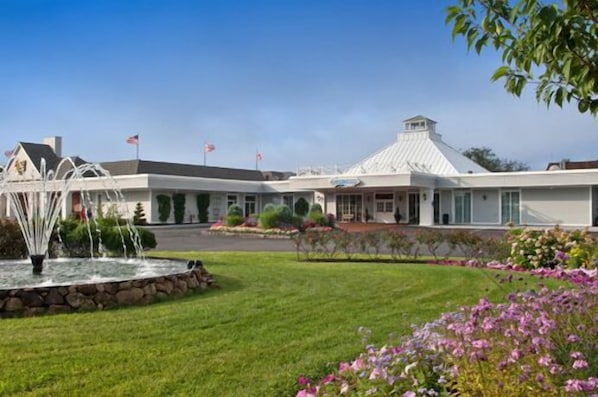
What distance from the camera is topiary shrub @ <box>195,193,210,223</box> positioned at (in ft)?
151

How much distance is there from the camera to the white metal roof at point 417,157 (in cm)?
4088

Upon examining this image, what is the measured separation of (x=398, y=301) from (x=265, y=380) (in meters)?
4.06

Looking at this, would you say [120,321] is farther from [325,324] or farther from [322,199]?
[322,199]

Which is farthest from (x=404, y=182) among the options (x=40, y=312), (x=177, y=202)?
(x=40, y=312)

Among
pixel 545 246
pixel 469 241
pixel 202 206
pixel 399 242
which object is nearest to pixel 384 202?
pixel 202 206

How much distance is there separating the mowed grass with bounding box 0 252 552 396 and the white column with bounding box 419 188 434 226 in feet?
93.5

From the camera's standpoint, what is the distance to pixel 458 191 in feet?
129

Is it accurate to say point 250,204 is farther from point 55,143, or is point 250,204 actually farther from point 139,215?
point 55,143

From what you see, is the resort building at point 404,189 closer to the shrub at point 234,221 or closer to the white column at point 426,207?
the white column at point 426,207

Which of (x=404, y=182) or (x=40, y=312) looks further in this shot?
(x=404, y=182)

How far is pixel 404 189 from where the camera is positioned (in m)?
40.0

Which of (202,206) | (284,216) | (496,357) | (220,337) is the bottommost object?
(220,337)

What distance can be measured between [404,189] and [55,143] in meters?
38.6

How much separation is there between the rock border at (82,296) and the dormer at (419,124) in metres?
40.7
